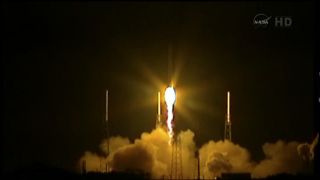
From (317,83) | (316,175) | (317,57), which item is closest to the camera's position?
(317,57)

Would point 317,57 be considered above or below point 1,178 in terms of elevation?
above

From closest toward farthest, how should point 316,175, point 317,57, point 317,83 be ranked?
point 317,57 → point 317,83 → point 316,175

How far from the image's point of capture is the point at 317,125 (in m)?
173

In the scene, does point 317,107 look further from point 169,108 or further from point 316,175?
point 169,108

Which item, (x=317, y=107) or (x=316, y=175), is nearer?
(x=317, y=107)

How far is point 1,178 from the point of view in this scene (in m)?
200

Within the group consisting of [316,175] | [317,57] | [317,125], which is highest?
[317,57]

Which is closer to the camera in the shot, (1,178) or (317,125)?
(317,125)

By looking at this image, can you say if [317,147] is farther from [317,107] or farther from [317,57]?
[317,57]

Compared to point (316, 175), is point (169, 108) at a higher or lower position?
higher

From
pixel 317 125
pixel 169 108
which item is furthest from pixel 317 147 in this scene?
pixel 169 108

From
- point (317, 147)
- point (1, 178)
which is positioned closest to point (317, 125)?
point (317, 147)

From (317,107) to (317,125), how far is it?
11.2 metres

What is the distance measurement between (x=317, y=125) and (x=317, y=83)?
1490 cm
